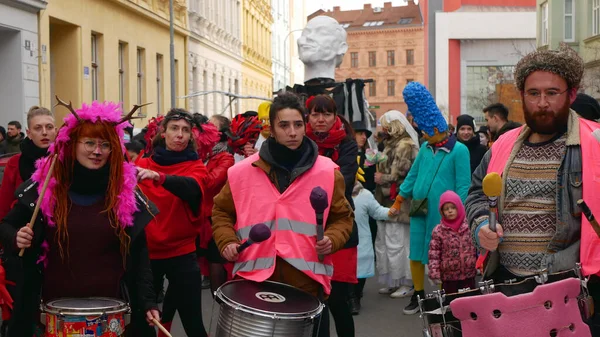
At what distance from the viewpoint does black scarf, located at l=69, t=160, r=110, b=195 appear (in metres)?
4.55

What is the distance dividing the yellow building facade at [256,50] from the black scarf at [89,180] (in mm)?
45726

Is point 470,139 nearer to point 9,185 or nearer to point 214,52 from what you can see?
point 9,185

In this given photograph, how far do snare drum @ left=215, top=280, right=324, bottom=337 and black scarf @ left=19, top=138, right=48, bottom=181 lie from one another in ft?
8.82

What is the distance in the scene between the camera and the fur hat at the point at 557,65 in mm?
4043

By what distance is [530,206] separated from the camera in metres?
4.10

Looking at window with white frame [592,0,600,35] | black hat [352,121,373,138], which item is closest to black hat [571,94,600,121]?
black hat [352,121,373,138]

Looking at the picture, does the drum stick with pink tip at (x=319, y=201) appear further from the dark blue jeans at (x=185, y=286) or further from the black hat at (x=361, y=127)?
the black hat at (x=361, y=127)

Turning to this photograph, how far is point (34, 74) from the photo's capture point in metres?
20.1

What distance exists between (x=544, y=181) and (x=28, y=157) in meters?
4.12

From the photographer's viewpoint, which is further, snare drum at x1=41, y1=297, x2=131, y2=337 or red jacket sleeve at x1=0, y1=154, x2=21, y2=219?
red jacket sleeve at x1=0, y1=154, x2=21, y2=219

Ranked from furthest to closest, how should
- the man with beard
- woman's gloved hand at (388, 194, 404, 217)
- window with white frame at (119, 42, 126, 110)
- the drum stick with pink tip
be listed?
1. window with white frame at (119, 42, 126, 110)
2. woman's gloved hand at (388, 194, 404, 217)
3. the drum stick with pink tip
4. the man with beard

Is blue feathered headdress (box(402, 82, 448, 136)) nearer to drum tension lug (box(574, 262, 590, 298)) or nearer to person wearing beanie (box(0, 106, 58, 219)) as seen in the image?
person wearing beanie (box(0, 106, 58, 219))

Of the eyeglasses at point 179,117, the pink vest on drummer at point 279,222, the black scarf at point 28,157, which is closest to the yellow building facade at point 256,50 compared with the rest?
the black scarf at point 28,157

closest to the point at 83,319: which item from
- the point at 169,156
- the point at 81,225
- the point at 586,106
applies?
the point at 81,225
